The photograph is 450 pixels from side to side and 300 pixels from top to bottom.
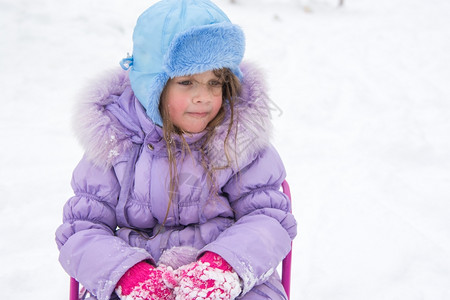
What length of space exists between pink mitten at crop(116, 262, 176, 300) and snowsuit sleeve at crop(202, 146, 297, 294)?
15cm

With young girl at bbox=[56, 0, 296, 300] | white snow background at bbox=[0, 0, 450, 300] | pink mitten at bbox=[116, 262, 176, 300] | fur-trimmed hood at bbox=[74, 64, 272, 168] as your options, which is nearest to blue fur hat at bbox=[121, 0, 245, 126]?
young girl at bbox=[56, 0, 296, 300]

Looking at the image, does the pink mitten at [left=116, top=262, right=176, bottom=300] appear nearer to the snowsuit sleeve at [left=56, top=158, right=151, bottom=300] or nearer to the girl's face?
the snowsuit sleeve at [left=56, top=158, right=151, bottom=300]

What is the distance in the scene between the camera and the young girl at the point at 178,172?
1.33 meters

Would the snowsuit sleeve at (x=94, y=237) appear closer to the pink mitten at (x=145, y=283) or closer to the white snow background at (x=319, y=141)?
the pink mitten at (x=145, y=283)

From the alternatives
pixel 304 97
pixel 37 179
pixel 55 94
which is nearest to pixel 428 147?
pixel 304 97

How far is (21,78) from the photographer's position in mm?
3795

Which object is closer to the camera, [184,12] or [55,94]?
[184,12]

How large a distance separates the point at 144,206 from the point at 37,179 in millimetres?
1442

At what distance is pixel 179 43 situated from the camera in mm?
1307

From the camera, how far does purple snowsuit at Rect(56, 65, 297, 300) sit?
1.46 meters

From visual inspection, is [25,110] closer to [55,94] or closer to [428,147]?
[55,94]

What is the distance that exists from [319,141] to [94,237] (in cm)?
226

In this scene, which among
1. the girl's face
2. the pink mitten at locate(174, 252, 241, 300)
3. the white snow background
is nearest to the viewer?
the pink mitten at locate(174, 252, 241, 300)

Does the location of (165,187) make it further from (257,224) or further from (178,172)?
(257,224)
